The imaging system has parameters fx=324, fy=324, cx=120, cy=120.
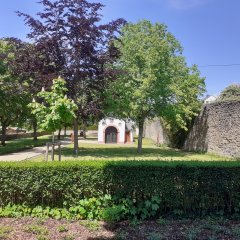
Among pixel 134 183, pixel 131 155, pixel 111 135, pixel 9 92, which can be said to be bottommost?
pixel 131 155

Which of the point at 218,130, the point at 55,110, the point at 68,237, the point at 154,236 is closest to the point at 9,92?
the point at 55,110

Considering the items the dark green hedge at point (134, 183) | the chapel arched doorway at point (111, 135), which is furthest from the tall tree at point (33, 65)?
the chapel arched doorway at point (111, 135)

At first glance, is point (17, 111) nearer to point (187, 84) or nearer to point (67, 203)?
point (187, 84)

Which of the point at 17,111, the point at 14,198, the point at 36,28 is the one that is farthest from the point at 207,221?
the point at 17,111

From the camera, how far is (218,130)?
21.9 m

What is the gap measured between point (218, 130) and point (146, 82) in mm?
5901

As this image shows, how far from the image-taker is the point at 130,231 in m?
5.54

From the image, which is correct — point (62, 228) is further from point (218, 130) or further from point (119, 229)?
point (218, 130)

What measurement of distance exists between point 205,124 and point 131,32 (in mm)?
9217

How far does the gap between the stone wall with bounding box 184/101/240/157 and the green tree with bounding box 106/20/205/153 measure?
156cm

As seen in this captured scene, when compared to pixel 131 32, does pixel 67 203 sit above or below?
below

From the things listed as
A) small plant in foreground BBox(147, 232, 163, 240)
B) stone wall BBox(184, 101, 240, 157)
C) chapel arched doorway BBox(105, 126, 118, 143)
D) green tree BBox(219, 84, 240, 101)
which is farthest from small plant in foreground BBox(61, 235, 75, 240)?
chapel arched doorway BBox(105, 126, 118, 143)

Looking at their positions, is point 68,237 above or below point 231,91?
below

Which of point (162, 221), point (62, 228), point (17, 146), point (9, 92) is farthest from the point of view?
point (17, 146)
